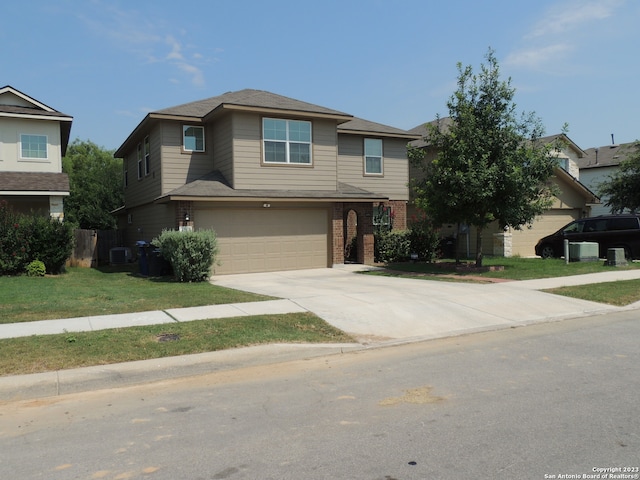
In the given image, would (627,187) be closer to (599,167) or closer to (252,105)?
(599,167)

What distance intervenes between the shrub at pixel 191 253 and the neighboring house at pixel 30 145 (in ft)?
26.5

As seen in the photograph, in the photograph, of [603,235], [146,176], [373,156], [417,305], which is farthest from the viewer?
[373,156]

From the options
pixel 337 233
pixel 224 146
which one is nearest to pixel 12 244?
pixel 224 146

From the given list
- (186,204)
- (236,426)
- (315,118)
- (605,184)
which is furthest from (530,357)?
(605,184)

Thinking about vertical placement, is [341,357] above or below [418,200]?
below

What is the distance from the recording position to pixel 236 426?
4.58 m

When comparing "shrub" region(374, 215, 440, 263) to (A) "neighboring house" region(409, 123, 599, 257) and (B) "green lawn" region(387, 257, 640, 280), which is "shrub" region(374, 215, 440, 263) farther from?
(A) "neighboring house" region(409, 123, 599, 257)

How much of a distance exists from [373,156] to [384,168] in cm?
77

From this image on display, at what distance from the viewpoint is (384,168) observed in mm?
23125

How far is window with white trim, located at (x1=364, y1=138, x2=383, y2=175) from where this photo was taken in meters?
22.7

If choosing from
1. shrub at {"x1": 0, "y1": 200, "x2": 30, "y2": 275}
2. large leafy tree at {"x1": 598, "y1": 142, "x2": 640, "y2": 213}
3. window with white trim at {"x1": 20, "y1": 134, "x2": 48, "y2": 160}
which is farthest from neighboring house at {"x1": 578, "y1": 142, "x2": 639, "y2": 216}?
shrub at {"x1": 0, "y1": 200, "x2": 30, "y2": 275}

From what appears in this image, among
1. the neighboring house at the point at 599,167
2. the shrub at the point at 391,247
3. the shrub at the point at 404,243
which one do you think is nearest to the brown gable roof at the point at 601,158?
the neighboring house at the point at 599,167

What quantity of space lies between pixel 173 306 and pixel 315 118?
10592mm

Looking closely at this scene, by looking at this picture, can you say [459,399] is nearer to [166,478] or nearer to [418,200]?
[166,478]
